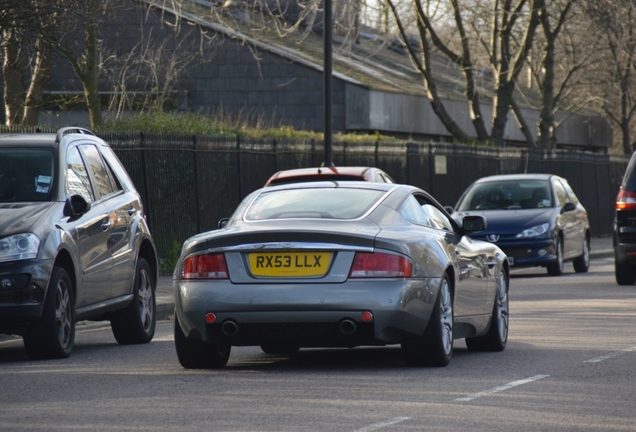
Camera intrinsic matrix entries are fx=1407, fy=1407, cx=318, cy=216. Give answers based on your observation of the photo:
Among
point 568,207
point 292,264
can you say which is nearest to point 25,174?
point 292,264

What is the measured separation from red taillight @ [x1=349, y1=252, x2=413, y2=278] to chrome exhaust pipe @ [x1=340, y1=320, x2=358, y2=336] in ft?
1.00

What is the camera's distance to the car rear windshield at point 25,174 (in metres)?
11.1

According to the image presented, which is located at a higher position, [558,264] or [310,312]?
[310,312]

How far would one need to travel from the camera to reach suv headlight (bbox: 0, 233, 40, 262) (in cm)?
1022

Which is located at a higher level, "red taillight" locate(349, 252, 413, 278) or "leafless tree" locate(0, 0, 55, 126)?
"leafless tree" locate(0, 0, 55, 126)

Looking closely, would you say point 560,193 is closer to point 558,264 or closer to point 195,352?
point 558,264

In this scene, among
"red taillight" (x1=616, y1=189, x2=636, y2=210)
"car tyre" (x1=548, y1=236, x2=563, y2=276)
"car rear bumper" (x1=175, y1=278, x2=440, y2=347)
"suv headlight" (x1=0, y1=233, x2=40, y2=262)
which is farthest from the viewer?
"car tyre" (x1=548, y1=236, x2=563, y2=276)

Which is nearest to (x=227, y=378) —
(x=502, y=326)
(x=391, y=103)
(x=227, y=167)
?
(x=502, y=326)

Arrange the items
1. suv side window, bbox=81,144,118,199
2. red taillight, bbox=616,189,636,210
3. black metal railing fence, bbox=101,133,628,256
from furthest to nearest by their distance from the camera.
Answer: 1. black metal railing fence, bbox=101,133,628,256
2. red taillight, bbox=616,189,636,210
3. suv side window, bbox=81,144,118,199

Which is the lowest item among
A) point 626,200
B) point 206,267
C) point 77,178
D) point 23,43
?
point 626,200

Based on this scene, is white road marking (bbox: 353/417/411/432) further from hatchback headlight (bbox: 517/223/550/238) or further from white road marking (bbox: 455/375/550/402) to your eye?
hatchback headlight (bbox: 517/223/550/238)

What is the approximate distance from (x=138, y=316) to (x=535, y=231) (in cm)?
1115

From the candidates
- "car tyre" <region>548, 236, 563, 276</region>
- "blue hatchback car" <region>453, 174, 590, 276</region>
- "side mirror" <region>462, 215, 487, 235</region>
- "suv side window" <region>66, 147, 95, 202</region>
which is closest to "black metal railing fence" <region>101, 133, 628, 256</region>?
"blue hatchback car" <region>453, 174, 590, 276</region>

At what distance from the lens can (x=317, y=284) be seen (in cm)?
915
